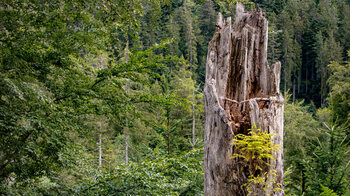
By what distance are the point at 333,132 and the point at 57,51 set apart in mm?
4587

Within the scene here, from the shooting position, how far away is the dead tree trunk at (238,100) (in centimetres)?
200

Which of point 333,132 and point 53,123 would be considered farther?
point 333,132

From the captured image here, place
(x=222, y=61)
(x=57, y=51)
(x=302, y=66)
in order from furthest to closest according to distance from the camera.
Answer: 1. (x=302, y=66)
2. (x=57, y=51)
3. (x=222, y=61)

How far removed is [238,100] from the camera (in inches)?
95.6

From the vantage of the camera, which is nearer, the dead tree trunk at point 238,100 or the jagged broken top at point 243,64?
the dead tree trunk at point 238,100

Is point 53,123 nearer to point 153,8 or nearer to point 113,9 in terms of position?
point 113,9

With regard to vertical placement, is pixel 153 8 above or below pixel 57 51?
above

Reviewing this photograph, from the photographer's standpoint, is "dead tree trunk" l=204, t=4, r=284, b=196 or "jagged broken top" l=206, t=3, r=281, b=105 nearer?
"dead tree trunk" l=204, t=4, r=284, b=196

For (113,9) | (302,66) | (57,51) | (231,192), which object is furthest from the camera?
(302,66)

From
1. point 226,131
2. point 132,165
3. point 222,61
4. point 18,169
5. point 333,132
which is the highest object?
point 222,61

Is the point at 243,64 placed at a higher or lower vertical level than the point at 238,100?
higher

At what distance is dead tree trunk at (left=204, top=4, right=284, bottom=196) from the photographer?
1995 mm

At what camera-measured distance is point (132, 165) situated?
424cm

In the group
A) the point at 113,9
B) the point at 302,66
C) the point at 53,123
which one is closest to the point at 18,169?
the point at 53,123
